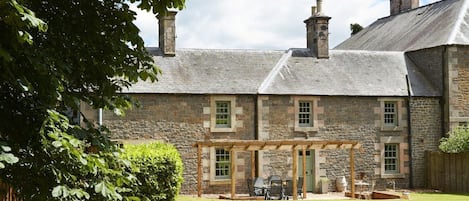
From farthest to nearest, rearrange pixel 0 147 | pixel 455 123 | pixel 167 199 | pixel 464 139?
pixel 455 123, pixel 464 139, pixel 167 199, pixel 0 147

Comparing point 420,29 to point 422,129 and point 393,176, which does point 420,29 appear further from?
point 393,176

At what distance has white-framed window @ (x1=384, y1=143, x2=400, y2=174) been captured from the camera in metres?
27.2

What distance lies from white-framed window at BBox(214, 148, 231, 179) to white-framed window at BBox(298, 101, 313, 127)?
318 cm

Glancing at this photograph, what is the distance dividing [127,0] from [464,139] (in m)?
20.5

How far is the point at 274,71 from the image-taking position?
2714 cm

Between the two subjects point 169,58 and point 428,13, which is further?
point 428,13

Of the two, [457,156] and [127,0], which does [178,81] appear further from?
[127,0]

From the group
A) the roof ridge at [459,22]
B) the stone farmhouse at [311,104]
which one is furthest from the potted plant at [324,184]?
the roof ridge at [459,22]

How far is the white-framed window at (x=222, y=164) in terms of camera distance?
84.2 feet

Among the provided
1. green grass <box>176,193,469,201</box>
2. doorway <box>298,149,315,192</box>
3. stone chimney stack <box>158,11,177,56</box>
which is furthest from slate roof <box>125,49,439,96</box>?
green grass <box>176,193,469,201</box>

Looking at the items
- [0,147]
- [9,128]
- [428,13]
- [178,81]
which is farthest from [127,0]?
[428,13]

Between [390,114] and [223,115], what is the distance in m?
7.03

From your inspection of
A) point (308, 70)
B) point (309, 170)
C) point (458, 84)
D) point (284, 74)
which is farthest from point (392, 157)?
point (284, 74)

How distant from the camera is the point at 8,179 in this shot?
610 centimetres
